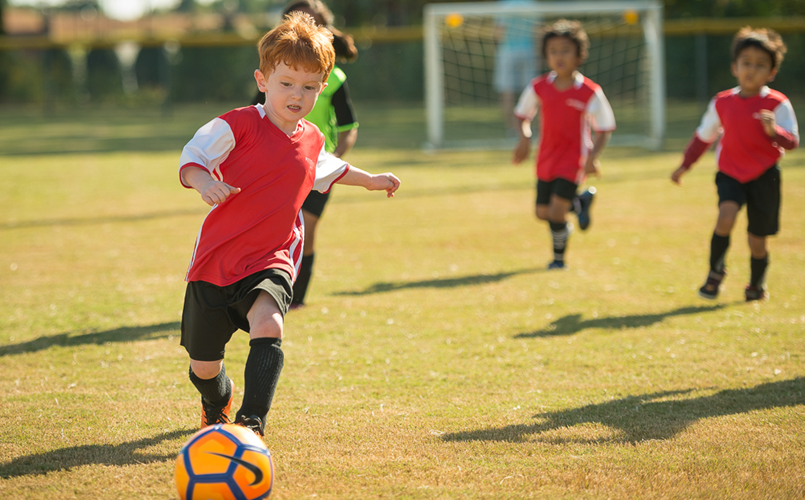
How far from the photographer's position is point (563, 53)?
616 centimetres

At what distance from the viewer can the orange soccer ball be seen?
2459 millimetres

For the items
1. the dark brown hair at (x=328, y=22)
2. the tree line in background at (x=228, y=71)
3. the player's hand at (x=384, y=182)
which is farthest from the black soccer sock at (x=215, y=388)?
the tree line in background at (x=228, y=71)

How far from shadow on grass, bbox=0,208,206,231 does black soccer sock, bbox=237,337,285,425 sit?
19.0 ft

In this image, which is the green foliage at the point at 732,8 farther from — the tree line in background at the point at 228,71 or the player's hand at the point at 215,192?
the player's hand at the point at 215,192

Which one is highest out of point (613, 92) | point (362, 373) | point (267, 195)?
point (267, 195)

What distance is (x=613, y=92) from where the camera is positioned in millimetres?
17734

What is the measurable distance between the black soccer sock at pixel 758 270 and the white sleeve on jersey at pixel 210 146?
3.71 meters

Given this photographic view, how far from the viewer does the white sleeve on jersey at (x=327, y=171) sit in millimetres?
3205

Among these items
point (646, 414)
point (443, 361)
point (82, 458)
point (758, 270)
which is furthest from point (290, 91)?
point (758, 270)

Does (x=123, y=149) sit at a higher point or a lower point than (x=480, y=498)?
lower

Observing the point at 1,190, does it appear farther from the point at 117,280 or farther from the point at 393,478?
the point at 393,478

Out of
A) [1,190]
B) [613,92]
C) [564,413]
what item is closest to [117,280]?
[564,413]

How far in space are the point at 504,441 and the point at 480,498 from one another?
48 cm

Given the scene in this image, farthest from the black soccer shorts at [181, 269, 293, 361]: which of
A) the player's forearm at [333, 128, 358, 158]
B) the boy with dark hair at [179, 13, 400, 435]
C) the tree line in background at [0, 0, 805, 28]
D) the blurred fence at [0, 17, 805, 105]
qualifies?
the tree line in background at [0, 0, 805, 28]
